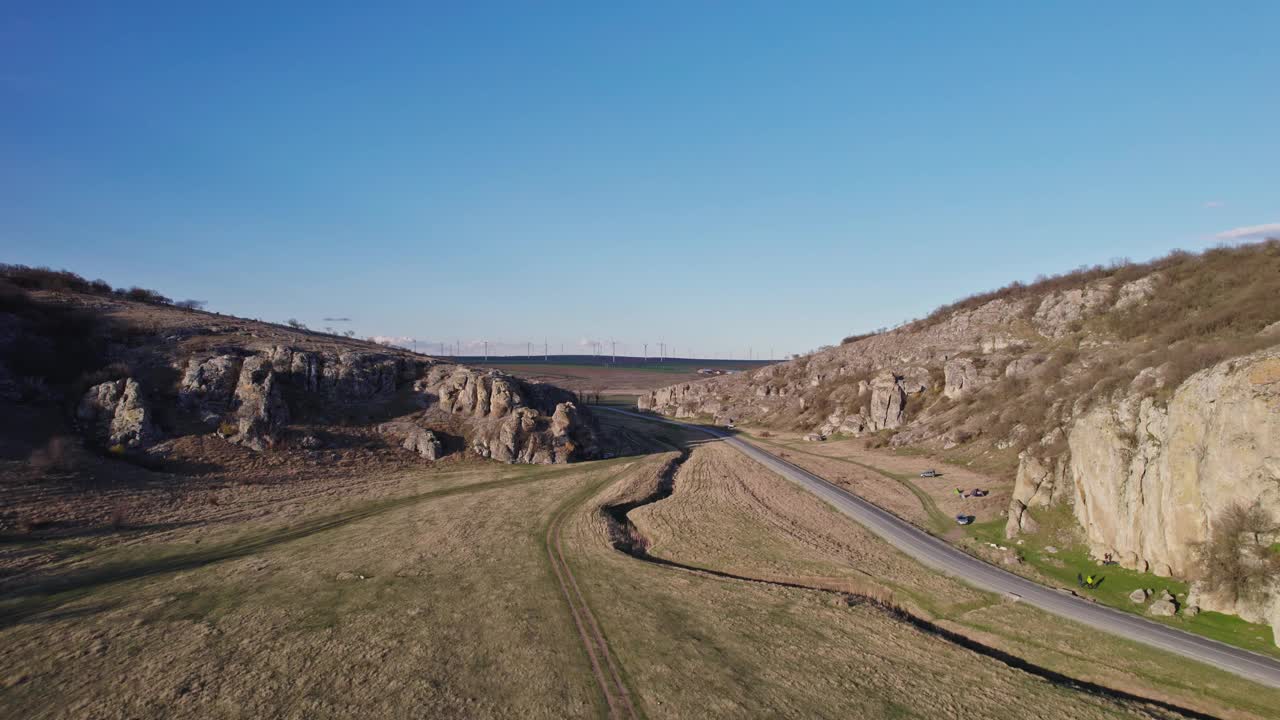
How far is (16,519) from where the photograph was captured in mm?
36781

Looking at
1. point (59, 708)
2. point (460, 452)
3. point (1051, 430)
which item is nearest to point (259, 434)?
point (460, 452)

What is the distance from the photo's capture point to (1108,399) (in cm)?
4653

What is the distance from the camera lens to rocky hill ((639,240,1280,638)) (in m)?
30.7

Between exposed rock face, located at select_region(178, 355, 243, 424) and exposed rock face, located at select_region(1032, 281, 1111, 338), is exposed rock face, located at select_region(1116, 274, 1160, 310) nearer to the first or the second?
exposed rock face, located at select_region(1032, 281, 1111, 338)

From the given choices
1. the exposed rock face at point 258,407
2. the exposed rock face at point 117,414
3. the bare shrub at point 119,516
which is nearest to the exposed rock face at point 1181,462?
the bare shrub at point 119,516

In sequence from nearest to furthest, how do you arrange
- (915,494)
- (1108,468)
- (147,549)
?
(147,549) < (1108,468) < (915,494)

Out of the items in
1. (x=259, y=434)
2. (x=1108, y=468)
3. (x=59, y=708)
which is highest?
(x=1108, y=468)

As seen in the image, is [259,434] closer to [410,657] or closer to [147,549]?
[147,549]

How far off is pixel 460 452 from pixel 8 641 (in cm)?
4225

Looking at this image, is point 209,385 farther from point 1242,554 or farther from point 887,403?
point 887,403

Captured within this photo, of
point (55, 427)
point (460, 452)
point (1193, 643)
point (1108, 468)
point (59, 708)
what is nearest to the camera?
point (59, 708)

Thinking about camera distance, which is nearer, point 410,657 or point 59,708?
point 59,708

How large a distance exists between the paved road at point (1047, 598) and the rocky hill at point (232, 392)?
120 feet

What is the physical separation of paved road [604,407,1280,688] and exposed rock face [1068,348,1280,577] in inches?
250
